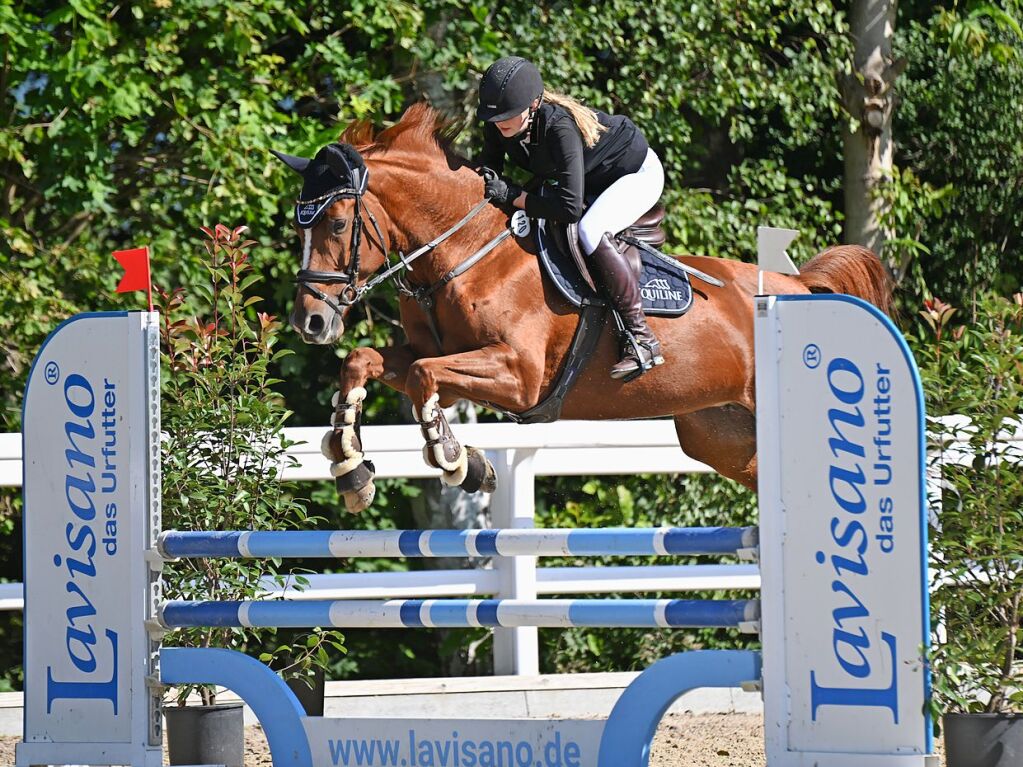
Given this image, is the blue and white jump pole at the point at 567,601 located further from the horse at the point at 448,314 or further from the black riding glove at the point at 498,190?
the black riding glove at the point at 498,190

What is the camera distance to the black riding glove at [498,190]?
14.4 ft

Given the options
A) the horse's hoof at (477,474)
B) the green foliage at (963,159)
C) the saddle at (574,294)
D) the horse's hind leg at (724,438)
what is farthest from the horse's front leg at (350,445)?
the green foliage at (963,159)

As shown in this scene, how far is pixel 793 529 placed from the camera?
10.3 ft

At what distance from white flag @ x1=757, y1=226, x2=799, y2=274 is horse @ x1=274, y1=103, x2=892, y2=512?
1.03 metres

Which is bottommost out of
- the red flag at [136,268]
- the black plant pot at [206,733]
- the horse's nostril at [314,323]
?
the black plant pot at [206,733]

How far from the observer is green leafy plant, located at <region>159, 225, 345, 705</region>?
4203 mm

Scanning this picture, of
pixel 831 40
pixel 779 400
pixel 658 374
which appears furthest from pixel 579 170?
pixel 831 40

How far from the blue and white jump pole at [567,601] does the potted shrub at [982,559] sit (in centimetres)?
44

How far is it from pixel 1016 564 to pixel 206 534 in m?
2.06

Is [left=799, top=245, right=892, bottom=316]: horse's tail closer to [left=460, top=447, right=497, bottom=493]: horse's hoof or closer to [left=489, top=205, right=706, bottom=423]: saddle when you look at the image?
[left=489, top=205, right=706, bottom=423]: saddle

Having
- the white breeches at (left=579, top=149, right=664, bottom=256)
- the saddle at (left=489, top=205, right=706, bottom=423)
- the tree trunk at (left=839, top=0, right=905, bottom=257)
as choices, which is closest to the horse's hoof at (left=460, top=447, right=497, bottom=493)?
the saddle at (left=489, top=205, right=706, bottom=423)

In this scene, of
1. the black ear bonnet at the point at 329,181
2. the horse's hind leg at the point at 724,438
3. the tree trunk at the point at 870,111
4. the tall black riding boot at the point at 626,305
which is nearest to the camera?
the black ear bonnet at the point at 329,181

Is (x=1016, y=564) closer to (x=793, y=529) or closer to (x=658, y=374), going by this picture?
(x=793, y=529)

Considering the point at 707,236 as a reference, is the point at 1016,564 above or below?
below
